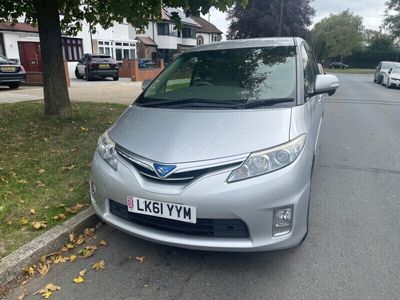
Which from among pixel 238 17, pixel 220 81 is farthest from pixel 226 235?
pixel 238 17

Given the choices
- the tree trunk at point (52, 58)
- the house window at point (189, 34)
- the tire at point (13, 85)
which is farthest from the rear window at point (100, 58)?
the house window at point (189, 34)

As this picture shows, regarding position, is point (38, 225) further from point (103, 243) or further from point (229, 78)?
point (229, 78)

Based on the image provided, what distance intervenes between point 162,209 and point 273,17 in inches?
1306

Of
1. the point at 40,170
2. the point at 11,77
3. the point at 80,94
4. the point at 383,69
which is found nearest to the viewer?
the point at 40,170

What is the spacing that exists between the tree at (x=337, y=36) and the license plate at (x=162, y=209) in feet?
199

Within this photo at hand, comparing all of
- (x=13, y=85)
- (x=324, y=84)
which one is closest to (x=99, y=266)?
(x=324, y=84)

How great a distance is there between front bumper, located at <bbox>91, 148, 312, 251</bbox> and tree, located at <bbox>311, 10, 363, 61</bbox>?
6039 centimetres

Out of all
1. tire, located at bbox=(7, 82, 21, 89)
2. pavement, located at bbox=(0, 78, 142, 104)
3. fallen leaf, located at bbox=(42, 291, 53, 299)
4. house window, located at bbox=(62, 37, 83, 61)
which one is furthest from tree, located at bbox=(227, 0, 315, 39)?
fallen leaf, located at bbox=(42, 291, 53, 299)

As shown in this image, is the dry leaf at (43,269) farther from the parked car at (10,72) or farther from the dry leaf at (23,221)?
the parked car at (10,72)

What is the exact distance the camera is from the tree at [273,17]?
107ft

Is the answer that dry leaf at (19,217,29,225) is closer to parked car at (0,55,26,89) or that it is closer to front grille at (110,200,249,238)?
front grille at (110,200,249,238)

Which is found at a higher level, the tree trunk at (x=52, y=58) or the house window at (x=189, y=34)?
the house window at (x=189, y=34)

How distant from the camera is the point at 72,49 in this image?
1021 inches

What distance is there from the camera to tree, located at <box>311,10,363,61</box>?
5962 cm
